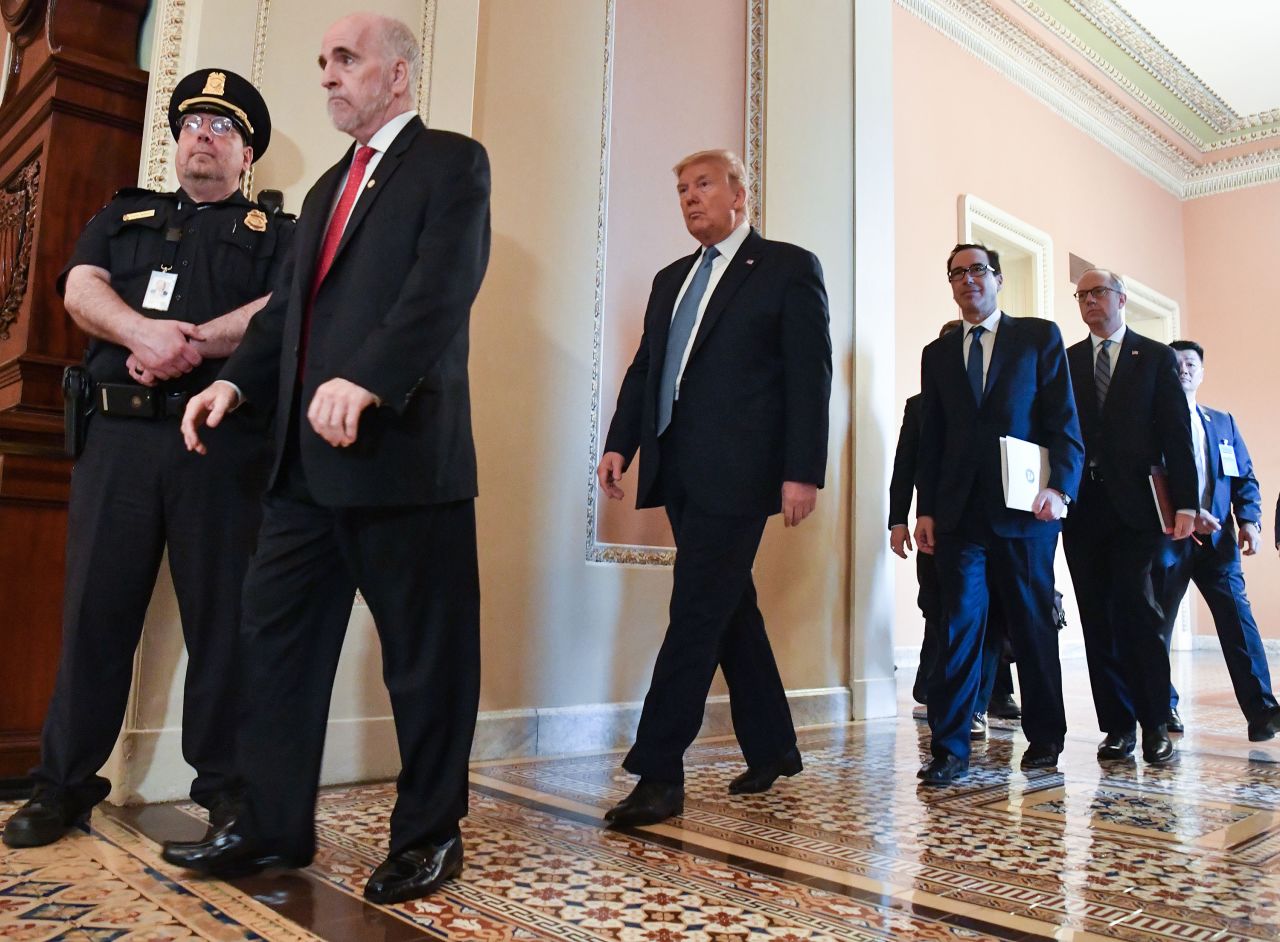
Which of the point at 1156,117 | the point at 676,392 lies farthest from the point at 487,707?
the point at 1156,117

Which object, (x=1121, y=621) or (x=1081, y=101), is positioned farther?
(x=1081, y=101)

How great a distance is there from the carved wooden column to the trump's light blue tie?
141 centimetres

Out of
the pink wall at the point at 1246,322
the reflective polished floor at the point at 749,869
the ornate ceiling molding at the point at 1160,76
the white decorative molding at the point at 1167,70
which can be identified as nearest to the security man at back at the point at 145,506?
the reflective polished floor at the point at 749,869

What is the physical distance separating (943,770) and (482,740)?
124 centimetres

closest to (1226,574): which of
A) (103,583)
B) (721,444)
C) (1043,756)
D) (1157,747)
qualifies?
(1157,747)

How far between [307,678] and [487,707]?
1.26m

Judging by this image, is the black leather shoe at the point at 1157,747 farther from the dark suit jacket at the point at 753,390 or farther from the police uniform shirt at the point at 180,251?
the police uniform shirt at the point at 180,251

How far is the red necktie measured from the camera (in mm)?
1701

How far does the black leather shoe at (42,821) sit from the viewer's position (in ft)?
6.00

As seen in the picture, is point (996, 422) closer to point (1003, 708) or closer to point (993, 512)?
point (993, 512)

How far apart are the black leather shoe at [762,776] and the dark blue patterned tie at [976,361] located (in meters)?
1.17

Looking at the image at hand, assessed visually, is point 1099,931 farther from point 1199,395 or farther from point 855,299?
point 1199,395

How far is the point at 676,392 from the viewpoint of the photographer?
8.07 ft

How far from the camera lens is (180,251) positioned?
2117 millimetres
